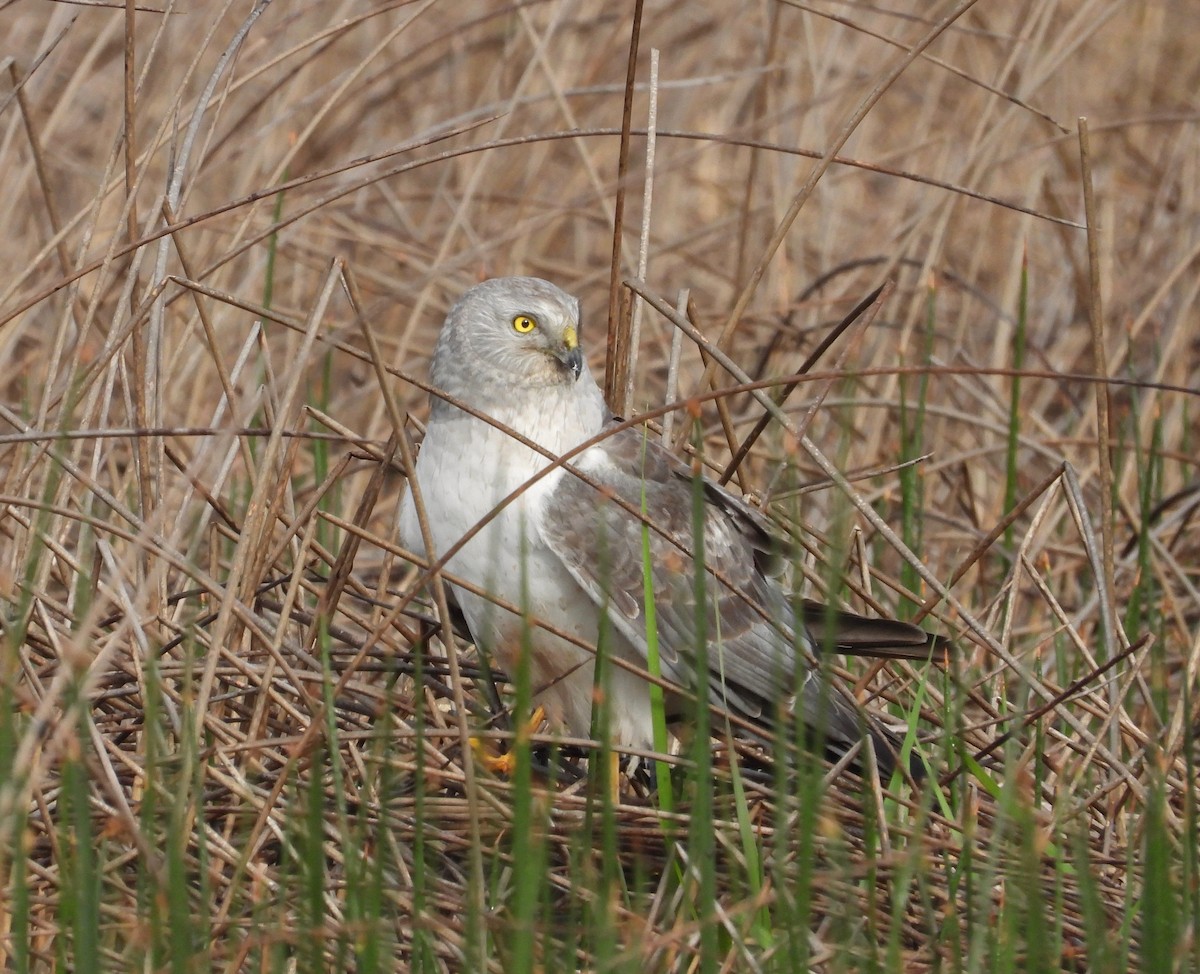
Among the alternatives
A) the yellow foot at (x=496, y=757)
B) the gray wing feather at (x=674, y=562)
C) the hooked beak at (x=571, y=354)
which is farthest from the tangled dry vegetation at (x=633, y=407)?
the hooked beak at (x=571, y=354)

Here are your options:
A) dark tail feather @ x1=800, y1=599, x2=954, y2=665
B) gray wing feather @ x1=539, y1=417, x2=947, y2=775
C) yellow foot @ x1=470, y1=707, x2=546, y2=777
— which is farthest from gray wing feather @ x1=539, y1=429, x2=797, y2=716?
yellow foot @ x1=470, y1=707, x2=546, y2=777

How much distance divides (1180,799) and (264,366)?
213cm

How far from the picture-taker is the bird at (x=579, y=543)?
10.8 ft

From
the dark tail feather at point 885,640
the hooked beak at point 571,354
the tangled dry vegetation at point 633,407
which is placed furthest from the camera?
the hooked beak at point 571,354

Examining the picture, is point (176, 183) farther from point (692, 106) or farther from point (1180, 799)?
point (692, 106)

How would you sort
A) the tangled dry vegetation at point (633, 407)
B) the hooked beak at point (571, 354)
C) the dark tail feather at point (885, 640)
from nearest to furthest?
the tangled dry vegetation at point (633, 407), the dark tail feather at point (885, 640), the hooked beak at point (571, 354)

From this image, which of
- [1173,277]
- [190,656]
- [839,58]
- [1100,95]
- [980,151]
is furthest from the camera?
[1100,95]

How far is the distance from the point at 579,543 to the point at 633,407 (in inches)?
39.6

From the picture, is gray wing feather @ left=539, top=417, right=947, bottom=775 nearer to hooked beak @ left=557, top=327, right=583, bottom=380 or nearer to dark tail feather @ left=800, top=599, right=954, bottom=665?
dark tail feather @ left=800, top=599, right=954, bottom=665

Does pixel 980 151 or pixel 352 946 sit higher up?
pixel 980 151

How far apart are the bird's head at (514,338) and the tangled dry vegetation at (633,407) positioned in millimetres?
288

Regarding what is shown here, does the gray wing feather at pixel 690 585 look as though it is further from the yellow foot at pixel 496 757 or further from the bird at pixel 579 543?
the yellow foot at pixel 496 757

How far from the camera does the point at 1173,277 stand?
559 cm

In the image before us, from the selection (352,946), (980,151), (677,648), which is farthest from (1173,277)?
(352,946)
